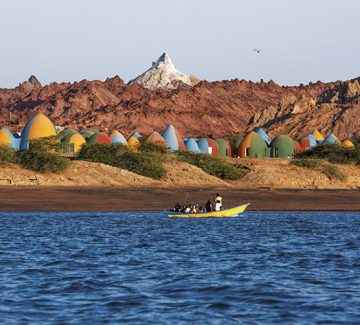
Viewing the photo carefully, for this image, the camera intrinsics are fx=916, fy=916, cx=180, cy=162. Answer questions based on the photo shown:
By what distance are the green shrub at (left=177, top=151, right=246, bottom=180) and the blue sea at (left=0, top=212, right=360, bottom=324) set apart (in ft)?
Result: 95.1

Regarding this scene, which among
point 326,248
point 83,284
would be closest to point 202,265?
point 83,284

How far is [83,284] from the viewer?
1900 cm

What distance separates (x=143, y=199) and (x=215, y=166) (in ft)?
64.6

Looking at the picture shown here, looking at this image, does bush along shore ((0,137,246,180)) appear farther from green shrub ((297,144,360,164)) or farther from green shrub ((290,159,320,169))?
green shrub ((297,144,360,164))

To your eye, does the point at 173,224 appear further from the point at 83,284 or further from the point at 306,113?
the point at 306,113

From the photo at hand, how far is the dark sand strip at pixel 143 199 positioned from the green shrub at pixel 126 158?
720 cm

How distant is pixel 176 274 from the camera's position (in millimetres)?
20922

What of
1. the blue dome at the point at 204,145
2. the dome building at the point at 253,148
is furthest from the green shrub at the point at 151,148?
the blue dome at the point at 204,145

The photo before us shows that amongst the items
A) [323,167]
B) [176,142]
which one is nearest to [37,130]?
[176,142]

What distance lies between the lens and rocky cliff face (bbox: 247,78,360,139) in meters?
147

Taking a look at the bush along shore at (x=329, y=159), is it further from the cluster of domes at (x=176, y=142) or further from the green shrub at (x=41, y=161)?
the green shrub at (x=41, y=161)

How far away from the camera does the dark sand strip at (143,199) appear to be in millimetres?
44844

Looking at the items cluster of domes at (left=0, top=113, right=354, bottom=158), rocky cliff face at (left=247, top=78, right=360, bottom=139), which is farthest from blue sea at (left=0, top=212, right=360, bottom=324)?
rocky cliff face at (left=247, top=78, right=360, bottom=139)

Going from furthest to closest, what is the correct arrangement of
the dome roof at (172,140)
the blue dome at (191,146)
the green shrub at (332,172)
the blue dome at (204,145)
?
1. the blue dome at (204,145)
2. the blue dome at (191,146)
3. the dome roof at (172,140)
4. the green shrub at (332,172)
